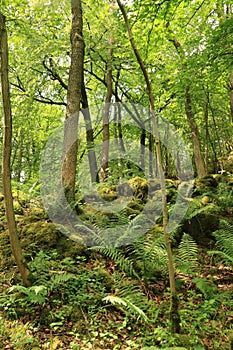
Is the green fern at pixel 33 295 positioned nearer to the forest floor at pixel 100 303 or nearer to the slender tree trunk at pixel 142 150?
the forest floor at pixel 100 303

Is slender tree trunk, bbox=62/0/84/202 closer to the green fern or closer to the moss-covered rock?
the green fern

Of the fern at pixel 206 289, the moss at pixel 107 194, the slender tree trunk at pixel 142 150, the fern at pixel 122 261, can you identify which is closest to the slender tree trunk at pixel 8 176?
the fern at pixel 122 261

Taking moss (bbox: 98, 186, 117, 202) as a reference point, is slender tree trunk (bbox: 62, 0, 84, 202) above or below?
above

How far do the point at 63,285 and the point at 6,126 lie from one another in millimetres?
2350

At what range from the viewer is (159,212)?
631 cm

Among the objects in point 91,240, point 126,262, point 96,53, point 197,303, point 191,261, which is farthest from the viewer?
point 96,53

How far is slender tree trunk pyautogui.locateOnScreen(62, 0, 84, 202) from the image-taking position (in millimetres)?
5973

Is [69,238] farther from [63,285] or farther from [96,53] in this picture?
[96,53]

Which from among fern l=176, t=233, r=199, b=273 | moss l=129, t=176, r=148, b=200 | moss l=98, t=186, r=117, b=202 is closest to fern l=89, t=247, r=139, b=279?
fern l=176, t=233, r=199, b=273

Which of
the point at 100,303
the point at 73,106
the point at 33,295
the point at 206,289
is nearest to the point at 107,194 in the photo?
the point at 73,106

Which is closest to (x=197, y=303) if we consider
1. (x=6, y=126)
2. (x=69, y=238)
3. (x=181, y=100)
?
(x=69, y=238)

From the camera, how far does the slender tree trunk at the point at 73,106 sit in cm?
597

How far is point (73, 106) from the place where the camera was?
20.1ft

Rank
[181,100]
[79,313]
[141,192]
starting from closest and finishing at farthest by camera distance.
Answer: [79,313], [141,192], [181,100]
